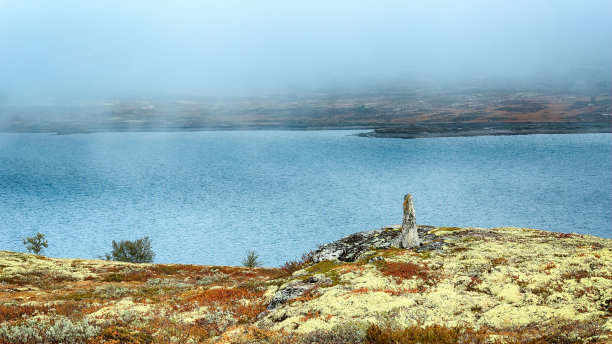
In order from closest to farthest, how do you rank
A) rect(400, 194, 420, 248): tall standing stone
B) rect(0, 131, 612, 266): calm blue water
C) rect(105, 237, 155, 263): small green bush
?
rect(400, 194, 420, 248): tall standing stone < rect(105, 237, 155, 263): small green bush < rect(0, 131, 612, 266): calm blue water

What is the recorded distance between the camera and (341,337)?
40.4 ft

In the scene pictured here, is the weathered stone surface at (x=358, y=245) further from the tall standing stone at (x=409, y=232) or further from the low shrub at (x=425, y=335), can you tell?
the low shrub at (x=425, y=335)

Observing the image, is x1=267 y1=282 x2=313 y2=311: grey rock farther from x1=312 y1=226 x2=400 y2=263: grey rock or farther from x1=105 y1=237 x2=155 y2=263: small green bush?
x1=105 y1=237 x2=155 y2=263: small green bush

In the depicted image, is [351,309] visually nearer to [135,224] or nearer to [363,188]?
[135,224]

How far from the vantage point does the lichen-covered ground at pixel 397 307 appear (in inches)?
483

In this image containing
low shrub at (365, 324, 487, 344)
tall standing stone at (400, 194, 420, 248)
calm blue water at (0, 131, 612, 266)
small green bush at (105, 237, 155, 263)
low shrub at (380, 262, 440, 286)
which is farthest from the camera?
calm blue water at (0, 131, 612, 266)

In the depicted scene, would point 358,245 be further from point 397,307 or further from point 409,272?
point 397,307

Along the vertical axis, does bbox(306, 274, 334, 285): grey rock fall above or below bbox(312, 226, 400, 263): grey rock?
above

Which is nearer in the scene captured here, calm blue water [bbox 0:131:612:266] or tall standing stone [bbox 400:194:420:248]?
tall standing stone [bbox 400:194:420:248]

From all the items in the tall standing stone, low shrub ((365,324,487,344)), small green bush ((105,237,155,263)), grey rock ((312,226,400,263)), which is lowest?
small green bush ((105,237,155,263))

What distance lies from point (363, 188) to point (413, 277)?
17743cm

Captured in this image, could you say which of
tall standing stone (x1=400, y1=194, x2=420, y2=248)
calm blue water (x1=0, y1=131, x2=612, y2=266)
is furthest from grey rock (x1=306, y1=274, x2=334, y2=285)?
calm blue water (x1=0, y1=131, x2=612, y2=266)

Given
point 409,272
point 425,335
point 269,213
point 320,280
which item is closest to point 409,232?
point 409,272

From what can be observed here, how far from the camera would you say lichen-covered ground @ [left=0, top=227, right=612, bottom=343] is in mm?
12258
